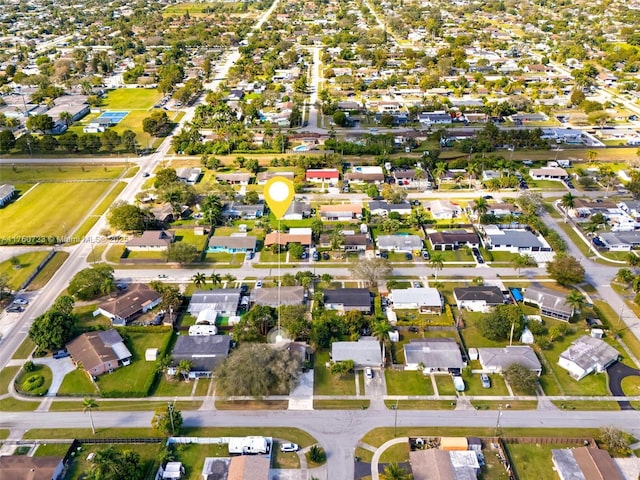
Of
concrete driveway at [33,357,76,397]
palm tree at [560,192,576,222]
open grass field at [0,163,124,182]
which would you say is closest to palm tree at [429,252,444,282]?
palm tree at [560,192,576,222]

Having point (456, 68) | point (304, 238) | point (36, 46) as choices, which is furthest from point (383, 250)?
point (36, 46)

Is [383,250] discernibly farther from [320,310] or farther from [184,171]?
[184,171]

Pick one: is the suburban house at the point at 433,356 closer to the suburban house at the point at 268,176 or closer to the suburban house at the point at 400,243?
the suburban house at the point at 400,243

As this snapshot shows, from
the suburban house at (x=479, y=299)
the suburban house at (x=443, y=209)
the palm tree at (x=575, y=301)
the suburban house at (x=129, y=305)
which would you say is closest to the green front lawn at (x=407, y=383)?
the suburban house at (x=479, y=299)

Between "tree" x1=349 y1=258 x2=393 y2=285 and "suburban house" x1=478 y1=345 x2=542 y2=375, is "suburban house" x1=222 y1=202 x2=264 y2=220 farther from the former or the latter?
"suburban house" x1=478 y1=345 x2=542 y2=375

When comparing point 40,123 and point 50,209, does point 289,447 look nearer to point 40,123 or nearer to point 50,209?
point 50,209

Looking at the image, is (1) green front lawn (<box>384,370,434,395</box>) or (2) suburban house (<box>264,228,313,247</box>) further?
(2) suburban house (<box>264,228,313,247</box>)
